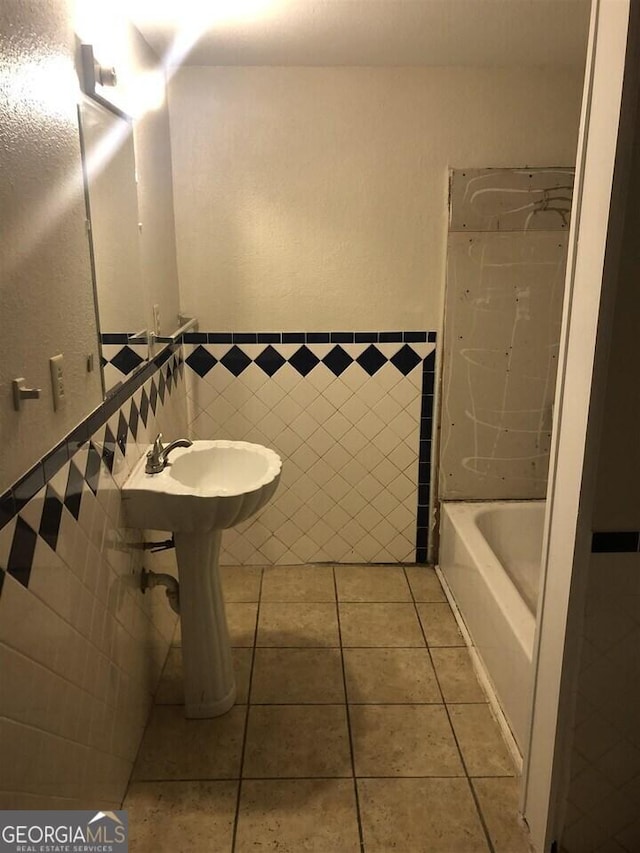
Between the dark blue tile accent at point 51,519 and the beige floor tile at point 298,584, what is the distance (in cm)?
163

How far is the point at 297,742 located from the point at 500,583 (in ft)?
2.83

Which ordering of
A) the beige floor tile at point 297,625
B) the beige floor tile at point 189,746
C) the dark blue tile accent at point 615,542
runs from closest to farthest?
the dark blue tile accent at point 615,542
the beige floor tile at point 189,746
the beige floor tile at point 297,625

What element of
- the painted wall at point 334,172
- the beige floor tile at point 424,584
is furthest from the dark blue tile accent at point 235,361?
the beige floor tile at point 424,584

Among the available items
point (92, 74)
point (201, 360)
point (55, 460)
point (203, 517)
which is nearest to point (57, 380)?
point (55, 460)

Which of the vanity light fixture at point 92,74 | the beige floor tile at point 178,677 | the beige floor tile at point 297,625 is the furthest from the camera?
the beige floor tile at point 297,625

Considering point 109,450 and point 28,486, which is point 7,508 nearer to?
point 28,486

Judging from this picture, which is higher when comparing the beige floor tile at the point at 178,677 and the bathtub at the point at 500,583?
the bathtub at the point at 500,583

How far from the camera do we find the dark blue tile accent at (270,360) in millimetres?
2898

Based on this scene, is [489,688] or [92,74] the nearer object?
[92,74]

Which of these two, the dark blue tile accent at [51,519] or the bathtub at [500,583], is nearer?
the dark blue tile accent at [51,519]

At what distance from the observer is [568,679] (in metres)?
1.49

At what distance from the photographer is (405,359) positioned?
2916 millimetres

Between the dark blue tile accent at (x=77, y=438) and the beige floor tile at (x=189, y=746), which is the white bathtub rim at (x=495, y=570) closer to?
the beige floor tile at (x=189, y=746)

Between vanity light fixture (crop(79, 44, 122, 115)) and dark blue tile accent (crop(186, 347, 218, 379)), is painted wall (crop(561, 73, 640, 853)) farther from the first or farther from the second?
dark blue tile accent (crop(186, 347, 218, 379))
